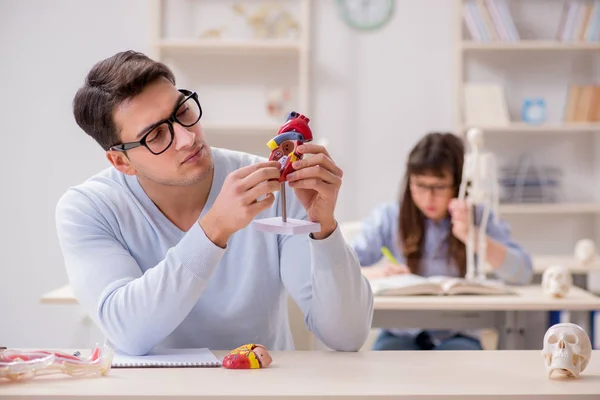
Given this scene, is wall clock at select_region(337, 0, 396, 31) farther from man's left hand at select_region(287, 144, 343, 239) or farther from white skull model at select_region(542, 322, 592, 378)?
white skull model at select_region(542, 322, 592, 378)

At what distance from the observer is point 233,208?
1428 millimetres

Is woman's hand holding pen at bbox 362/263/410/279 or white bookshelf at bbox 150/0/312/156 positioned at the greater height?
white bookshelf at bbox 150/0/312/156

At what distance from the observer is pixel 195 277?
57.8 inches

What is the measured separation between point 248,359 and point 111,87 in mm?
606

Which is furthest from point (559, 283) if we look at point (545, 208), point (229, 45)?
point (229, 45)

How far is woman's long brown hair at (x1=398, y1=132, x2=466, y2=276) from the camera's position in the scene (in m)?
3.02

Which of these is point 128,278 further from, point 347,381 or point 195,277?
point 347,381

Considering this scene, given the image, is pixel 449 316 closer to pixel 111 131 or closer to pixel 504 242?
pixel 504 242

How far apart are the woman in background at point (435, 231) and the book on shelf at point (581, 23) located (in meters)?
1.89

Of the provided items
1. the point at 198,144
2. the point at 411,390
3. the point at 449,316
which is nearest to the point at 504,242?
the point at 449,316

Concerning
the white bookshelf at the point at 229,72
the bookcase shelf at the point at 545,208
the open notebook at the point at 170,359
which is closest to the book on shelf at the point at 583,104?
the bookcase shelf at the point at 545,208

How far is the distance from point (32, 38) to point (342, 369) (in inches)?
154

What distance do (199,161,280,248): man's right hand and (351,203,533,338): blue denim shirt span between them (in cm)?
156

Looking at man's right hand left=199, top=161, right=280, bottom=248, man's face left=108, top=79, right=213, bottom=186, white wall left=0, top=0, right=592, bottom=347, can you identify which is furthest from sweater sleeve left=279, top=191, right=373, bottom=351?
white wall left=0, top=0, right=592, bottom=347
